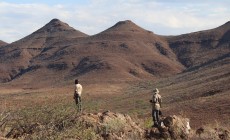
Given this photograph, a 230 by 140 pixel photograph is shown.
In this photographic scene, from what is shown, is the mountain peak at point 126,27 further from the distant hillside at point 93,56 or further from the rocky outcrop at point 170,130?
the rocky outcrop at point 170,130

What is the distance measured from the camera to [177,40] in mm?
120438

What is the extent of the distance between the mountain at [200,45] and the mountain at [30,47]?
29.9 metres

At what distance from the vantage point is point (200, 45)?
366 ft

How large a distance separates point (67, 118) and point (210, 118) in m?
19.5

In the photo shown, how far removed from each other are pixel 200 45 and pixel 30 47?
4508 centimetres

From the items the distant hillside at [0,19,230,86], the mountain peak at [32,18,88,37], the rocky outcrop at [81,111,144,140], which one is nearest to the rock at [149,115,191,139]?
the rocky outcrop at [81,111,144,140]

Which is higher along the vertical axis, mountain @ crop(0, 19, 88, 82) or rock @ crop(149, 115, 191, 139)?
mountain @ crop(0, 19, 88, 82)

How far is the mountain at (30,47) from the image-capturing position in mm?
117250

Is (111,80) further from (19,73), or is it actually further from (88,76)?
(19,73)

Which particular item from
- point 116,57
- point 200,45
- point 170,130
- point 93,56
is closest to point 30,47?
point 93,56

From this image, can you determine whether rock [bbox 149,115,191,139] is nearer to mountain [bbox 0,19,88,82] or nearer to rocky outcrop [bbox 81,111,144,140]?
rocky outcrop [bbox 81,111,144,140]

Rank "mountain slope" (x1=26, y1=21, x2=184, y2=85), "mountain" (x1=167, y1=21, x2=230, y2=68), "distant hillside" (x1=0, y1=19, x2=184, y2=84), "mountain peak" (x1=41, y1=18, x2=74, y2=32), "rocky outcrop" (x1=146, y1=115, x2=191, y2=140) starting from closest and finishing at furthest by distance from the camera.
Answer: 1. "rocky outcrop" (x1=146, y1=115, x2=191, y2=140)
2. "mountain slope" (x1=26, y1=21, x2=184, y2=85)
3. "distant hillside" (x1=0, y1=19, x2=184, y2=84)
4. "mountain" (x1=167, y1=21, x2=230, y2=68)
5. "mountain peak" (x1=41, y1=18, x2=74, y2=32)

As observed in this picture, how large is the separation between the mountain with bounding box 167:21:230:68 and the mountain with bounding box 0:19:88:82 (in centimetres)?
2986

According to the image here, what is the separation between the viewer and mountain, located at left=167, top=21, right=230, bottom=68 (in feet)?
336
